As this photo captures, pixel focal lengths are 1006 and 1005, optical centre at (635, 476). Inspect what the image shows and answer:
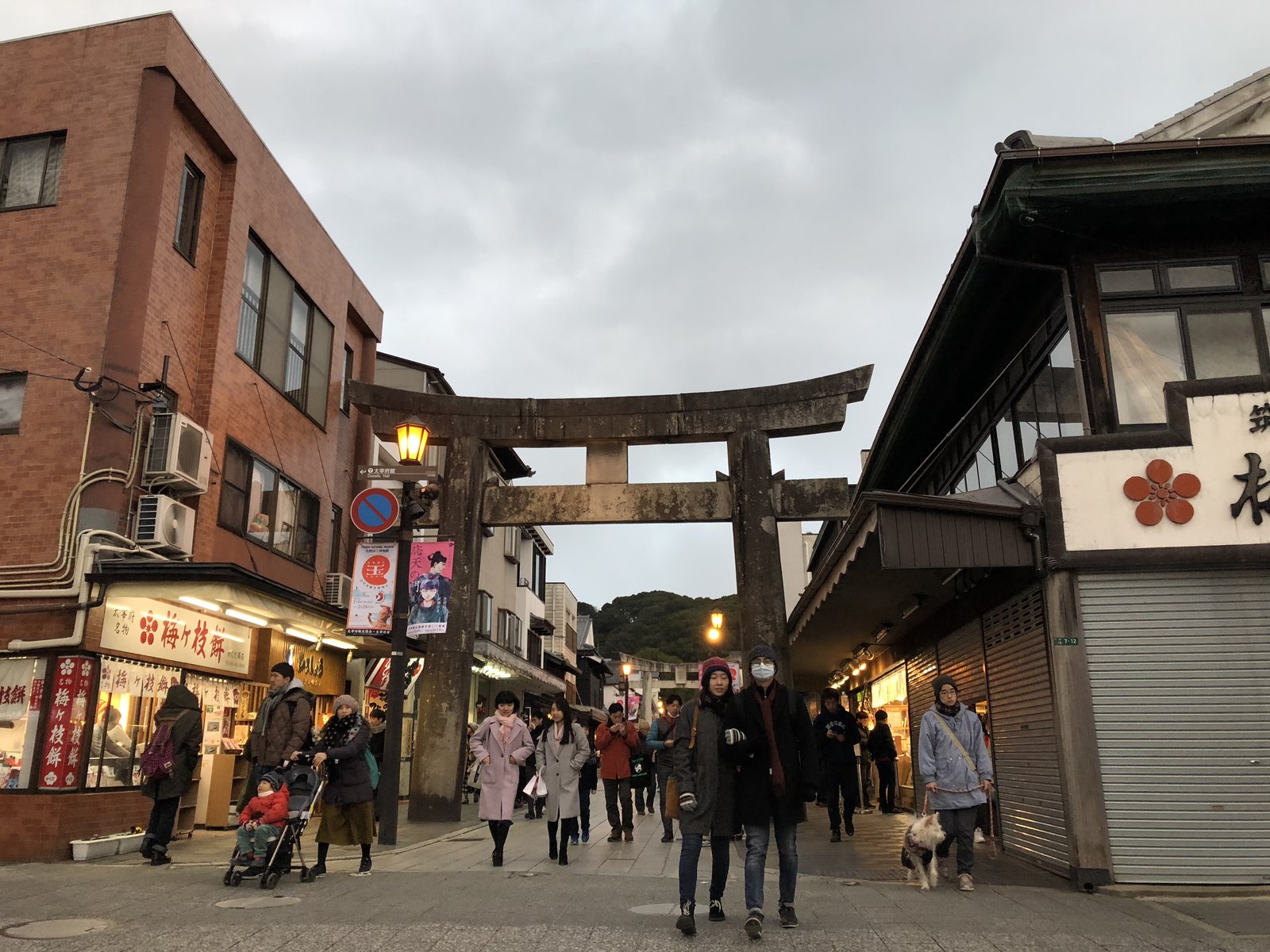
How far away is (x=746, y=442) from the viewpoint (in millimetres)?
17391

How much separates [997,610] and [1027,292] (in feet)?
12.6

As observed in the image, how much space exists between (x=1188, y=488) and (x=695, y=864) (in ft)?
20.0

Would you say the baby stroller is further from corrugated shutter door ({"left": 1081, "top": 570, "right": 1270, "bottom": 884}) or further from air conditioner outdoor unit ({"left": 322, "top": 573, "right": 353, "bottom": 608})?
air conditioner outdoor unit ({"left": 322, "top": 573, "right": 353, "bottom": 608})

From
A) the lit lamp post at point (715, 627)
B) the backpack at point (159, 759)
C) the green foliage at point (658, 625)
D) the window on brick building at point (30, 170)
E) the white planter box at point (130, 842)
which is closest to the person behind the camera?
the backpack at point (159, 759)

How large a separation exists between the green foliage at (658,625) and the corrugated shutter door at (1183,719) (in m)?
61.0

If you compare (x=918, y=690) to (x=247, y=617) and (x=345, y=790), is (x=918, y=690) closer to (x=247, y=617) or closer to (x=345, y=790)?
(x=247, y=617)

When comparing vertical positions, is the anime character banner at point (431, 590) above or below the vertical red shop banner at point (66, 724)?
above

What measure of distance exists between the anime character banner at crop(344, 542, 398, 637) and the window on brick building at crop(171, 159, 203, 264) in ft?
18.0

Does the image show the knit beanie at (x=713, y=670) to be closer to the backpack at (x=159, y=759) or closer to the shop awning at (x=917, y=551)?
the shop awning at (x=917, y=551)

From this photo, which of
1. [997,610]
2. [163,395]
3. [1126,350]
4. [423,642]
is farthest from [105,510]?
[1126,350]

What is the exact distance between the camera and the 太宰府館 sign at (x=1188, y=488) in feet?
31.1

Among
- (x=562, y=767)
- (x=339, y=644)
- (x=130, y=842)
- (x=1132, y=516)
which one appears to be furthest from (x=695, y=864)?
(x=339, y=644)

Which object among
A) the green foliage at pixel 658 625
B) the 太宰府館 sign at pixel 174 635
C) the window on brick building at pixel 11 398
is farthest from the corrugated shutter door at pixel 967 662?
the green foliage at pixel 658 625

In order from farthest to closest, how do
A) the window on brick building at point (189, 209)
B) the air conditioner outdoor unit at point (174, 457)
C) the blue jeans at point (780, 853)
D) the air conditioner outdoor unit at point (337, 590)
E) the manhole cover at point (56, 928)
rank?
the air conditioner outdoor unit at point (337, 590)
the window on brick building at point (189, 209)
the air conditioner outdoor unit at point (174, 457)
the blue jeans at point (780, 853)
the manhole cover at point (56, 928)
